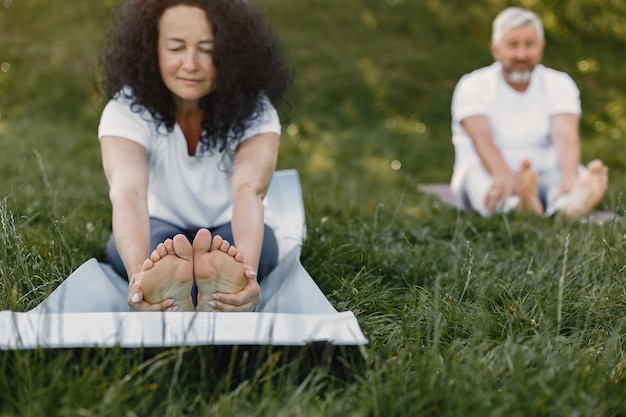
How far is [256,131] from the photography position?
2.82m

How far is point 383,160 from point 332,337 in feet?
15.1

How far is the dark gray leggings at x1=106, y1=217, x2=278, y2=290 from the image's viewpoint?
2699 mm

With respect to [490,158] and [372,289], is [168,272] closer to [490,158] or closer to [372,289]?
[372,289]

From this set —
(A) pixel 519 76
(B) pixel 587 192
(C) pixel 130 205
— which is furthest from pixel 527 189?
(C) pixel 130 205

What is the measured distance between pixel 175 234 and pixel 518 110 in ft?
8.63

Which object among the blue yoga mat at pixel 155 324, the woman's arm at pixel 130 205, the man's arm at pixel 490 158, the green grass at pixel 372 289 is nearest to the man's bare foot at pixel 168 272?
the woman's arm at pixel 130 205

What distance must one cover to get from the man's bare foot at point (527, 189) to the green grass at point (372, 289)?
254 millimetres

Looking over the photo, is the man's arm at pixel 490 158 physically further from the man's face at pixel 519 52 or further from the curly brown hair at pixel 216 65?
the curly brown hair at pixel 216 65

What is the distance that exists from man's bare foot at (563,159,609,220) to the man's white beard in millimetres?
825

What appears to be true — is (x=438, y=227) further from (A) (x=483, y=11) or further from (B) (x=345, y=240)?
(A) (x=483, y=11)

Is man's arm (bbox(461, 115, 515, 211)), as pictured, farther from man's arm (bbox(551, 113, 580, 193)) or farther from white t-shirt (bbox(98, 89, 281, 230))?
white t-shirt (bbox(98, 89, 281, 230))

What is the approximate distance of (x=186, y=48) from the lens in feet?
8.70

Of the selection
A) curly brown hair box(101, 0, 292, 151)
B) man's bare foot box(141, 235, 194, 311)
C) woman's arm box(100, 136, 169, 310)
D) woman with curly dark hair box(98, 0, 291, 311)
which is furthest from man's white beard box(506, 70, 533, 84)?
man's bare foot box(141, 235, 194, 311)

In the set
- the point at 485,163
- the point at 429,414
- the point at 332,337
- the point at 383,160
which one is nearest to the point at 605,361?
the point at 429,414
